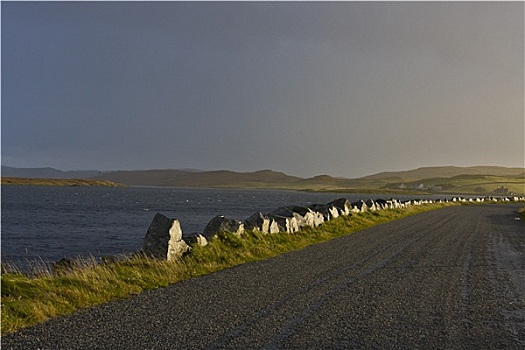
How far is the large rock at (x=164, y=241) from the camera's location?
44.0 ft

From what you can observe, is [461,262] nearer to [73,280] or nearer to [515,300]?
[515,300]

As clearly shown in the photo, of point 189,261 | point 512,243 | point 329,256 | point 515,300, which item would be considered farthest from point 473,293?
point 512,243

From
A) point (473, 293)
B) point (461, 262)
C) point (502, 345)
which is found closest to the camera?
point (502, 345)

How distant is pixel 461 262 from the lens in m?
15.1

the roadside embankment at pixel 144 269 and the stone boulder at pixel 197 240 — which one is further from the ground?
the stone boulder at pixel 197 240

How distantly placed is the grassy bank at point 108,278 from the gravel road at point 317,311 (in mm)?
453

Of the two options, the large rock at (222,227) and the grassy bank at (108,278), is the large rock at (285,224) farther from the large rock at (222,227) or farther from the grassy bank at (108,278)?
the large rock at (222,227)

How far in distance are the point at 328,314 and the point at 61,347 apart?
4.31 m

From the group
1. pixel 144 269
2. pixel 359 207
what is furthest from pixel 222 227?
pixel 359 207

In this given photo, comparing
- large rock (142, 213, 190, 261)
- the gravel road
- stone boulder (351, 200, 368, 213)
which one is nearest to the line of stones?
large rock (142, 213, 190, 261)

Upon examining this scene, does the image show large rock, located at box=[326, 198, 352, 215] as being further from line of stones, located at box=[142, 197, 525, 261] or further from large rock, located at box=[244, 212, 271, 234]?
large rock, located at box=[244, 212, 271, 234]

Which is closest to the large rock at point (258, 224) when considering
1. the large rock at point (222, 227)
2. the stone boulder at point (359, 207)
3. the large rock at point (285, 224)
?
the large rock at point (285, 224)

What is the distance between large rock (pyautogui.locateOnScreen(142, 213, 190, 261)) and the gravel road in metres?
1.70

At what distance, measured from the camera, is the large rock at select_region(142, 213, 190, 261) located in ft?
44.0
